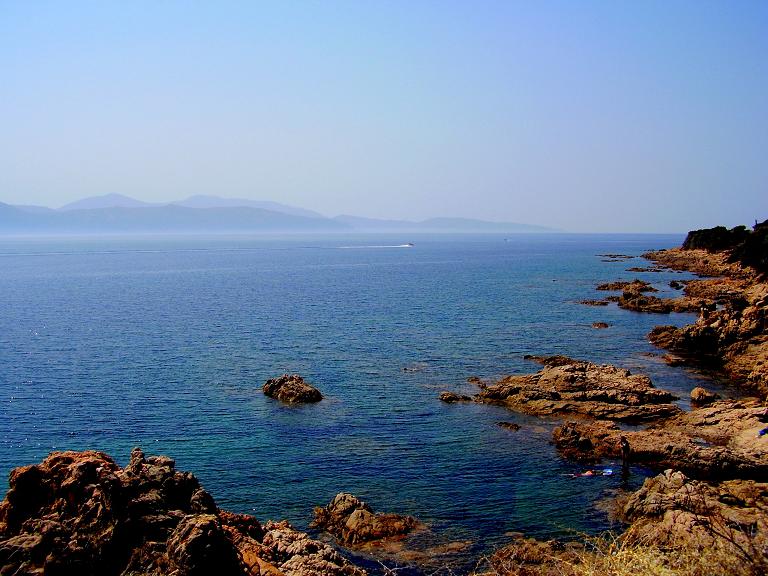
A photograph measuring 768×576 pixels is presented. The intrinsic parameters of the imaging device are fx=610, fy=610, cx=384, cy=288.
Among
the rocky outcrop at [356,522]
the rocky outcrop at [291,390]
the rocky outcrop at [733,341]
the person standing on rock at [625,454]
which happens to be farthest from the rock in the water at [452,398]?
the rocky outcrop at [733,341]

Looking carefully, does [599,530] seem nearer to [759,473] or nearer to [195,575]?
[759,473]

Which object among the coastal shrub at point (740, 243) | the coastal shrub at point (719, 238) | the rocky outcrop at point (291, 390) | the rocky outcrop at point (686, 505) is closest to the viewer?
the rocky outcrop at point (686, 505)

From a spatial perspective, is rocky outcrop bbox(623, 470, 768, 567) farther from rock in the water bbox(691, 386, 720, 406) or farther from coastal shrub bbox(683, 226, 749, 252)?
coastal shrub bbox(683, 226, 749, 252)

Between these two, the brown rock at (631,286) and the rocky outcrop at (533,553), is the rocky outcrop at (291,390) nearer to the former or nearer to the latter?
the rocky outcrop at (533,553)

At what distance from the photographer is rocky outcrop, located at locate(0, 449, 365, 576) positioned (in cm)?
1909

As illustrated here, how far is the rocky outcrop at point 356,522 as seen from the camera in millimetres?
29734

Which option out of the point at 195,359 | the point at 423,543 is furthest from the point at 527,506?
the point at 195,359

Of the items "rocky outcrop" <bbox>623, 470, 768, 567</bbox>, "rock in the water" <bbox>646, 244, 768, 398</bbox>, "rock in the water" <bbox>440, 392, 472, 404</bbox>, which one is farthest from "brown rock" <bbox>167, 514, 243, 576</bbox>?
"rock in the water" <bbox>646, 244, 768, 398</bbox>

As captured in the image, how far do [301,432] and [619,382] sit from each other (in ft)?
87.4

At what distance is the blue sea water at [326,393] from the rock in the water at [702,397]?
2.88 m

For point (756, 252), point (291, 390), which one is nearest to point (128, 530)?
point (291, 390)

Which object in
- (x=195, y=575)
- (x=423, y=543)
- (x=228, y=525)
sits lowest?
(x=423, y=543)

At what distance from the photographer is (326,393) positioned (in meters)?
54.2

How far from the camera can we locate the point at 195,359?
65875 millimetres
